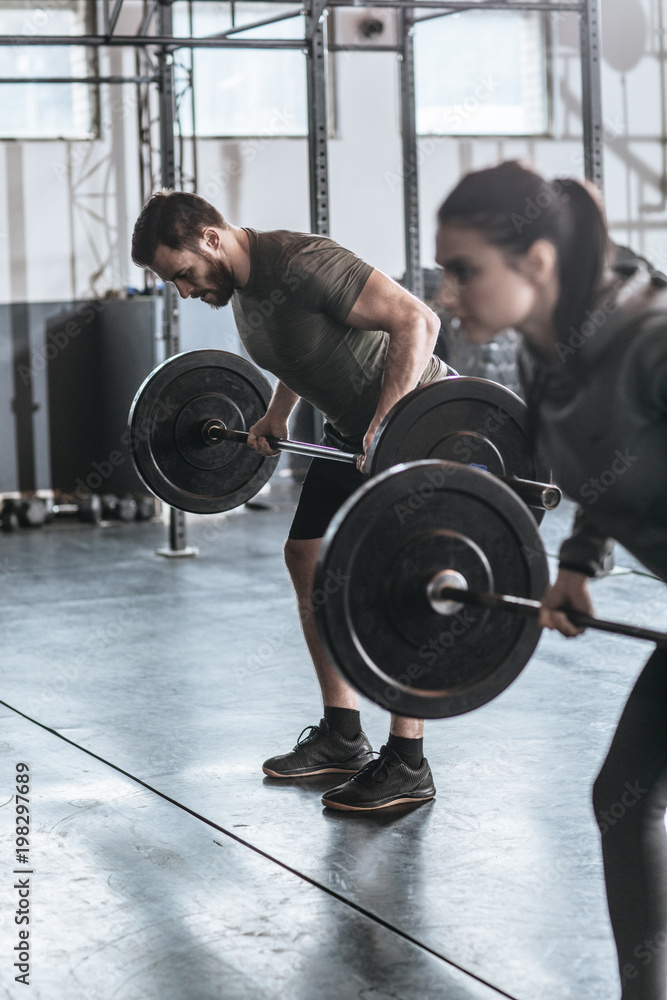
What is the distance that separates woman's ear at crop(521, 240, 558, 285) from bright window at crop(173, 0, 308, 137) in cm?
735

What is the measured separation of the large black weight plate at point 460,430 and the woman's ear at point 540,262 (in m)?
0.91

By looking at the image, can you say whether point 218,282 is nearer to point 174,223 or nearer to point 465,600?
point 174,223

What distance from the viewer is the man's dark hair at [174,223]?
2.43 metres

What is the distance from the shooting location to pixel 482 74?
9.22 meters

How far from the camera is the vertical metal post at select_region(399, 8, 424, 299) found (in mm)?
5727

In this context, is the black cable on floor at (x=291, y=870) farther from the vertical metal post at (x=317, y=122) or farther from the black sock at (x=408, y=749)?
the vertical metal post at (x=317, y=122)

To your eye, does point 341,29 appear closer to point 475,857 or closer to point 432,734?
point 432,734

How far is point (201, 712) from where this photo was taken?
3.46 m

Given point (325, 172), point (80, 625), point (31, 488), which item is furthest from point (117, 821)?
point (31, 488)

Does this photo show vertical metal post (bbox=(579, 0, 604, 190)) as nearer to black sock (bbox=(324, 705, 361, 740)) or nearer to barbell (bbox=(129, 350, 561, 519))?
barbell (bbox=(129, 350, 561, 519))

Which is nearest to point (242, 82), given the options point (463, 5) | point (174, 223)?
point (463, 5)

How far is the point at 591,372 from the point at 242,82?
25.4 ft

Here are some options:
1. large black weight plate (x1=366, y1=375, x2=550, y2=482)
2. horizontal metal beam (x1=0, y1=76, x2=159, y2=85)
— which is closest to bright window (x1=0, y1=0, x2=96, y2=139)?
horizontal metal beam (x1=0, y1=76, x2=159, y2=85)

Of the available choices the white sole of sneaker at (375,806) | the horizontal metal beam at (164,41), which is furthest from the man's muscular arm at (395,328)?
the horizontal metal beam at (164,41)
